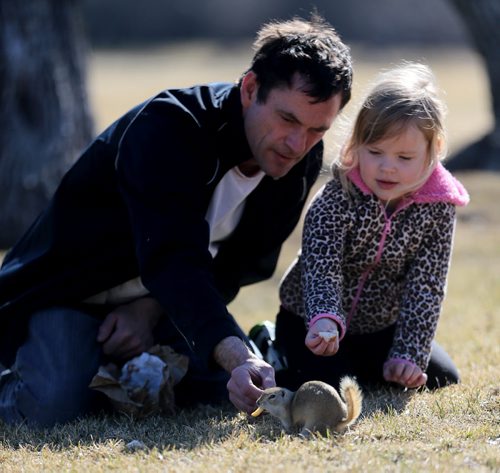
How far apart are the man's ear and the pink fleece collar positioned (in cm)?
52

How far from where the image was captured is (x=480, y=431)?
11.3 ft

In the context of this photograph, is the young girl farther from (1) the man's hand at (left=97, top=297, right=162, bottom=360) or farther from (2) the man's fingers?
(2) the man's fingers

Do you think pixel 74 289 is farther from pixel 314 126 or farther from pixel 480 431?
pixel 480 431

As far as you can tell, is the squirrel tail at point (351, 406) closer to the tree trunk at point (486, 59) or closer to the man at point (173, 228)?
the man at point (173, 228)

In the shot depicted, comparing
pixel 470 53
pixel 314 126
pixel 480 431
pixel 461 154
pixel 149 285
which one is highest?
pixel 314 126

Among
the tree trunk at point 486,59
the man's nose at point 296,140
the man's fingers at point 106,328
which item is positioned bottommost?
the tree trunk at point 486,59

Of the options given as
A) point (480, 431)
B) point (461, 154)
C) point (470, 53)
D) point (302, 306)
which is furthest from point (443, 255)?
point (470, 53)

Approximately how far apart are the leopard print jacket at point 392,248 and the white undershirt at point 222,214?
30 centimetres

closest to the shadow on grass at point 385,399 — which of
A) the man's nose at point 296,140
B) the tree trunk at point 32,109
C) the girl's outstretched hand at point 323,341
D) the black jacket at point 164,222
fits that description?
the girl's outstretched hand at point 323,341

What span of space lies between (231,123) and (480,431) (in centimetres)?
149

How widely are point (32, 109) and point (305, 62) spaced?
5.23 m

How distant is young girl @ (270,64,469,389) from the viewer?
158 inches

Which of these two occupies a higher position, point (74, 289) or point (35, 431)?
point (74, 289)

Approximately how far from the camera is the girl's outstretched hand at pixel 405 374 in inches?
160
